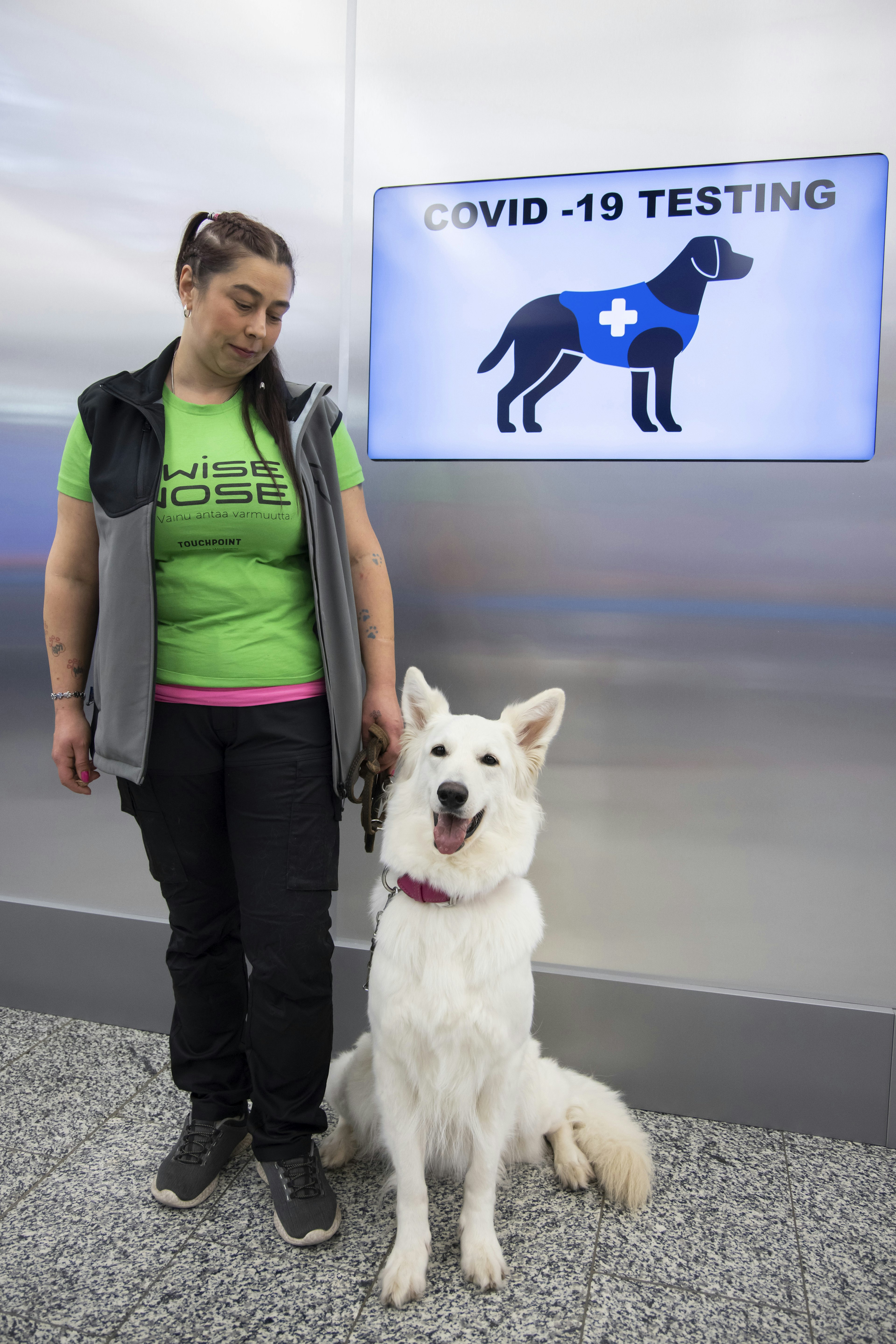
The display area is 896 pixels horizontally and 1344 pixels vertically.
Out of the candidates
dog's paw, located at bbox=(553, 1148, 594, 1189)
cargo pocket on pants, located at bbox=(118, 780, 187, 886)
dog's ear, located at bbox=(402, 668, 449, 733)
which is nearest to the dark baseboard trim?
dog's paw, located at bbox=(553, 1148, 594, 1189)

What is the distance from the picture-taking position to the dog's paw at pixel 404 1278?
1.54 meters

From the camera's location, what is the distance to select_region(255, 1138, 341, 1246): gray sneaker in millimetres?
1681

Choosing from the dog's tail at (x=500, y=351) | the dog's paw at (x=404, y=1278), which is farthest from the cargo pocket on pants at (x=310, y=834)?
the dog's tail at (x=500, y=351)

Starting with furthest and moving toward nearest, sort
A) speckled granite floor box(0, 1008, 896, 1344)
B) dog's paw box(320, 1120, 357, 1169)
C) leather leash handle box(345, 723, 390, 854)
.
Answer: dog's paw box(320, 1120, 357, 1169)
leather leash handle box(345, 723, 390, 854)
speckled granite floor box(0, 1008, 896, 1344)

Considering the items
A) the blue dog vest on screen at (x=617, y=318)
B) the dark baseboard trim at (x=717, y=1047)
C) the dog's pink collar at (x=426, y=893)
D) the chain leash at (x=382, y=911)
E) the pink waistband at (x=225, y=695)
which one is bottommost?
the dark baseboard trim at (x=717, y=1047)

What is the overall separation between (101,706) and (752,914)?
5.24 ft

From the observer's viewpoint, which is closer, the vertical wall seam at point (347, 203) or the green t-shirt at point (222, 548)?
the green t-shirt at point (222, 548)

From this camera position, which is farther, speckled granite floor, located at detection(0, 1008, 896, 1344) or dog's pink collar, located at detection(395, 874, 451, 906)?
dog's pink collar, located at detection(395, 874, 451, 906)

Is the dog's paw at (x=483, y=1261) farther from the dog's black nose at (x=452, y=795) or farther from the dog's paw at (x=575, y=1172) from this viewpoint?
the dog's black nose at (x=452, y=795)

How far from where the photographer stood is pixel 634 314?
2068mm

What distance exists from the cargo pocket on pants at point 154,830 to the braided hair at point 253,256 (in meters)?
0.68

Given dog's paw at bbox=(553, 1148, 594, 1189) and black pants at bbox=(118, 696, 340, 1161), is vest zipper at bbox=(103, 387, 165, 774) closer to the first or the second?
black pants at bbox=(118, 696, 340, 1161)

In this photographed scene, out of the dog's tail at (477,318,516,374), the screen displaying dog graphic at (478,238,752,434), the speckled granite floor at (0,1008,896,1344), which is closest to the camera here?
the speckled granite floor at (0,1008,896,1344)

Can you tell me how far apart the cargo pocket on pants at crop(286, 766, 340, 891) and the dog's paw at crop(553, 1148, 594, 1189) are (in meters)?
0.81
